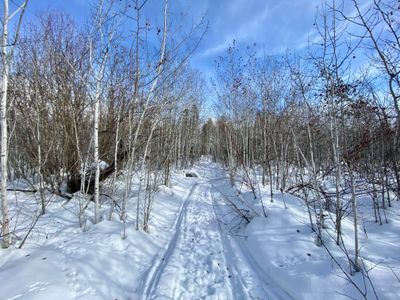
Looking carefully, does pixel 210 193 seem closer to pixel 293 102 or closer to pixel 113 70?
pixel 293 102

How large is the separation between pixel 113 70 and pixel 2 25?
8.08ft

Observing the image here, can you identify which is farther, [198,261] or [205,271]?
[198,261]

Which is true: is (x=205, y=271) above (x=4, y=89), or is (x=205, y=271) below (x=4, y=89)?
below

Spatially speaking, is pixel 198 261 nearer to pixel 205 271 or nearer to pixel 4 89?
pixel 205 271

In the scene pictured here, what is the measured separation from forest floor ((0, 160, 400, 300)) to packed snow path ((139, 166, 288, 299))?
0.04 ft

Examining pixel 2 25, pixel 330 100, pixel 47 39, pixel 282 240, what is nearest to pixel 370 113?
pixel 330 100

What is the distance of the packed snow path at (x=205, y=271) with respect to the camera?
326 centimetres

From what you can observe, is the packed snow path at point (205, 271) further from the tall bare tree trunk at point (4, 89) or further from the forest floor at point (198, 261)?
the tall bare tree trunk at point (4, 89)

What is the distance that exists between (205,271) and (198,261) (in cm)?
→ 36

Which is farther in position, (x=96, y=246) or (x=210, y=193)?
(x=210, y=193)

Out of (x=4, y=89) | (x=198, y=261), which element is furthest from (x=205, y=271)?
(x=4, y=89)

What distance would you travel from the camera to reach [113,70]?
6160mm

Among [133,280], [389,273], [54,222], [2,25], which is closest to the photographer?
[389,273]

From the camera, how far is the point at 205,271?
387 centimetres
